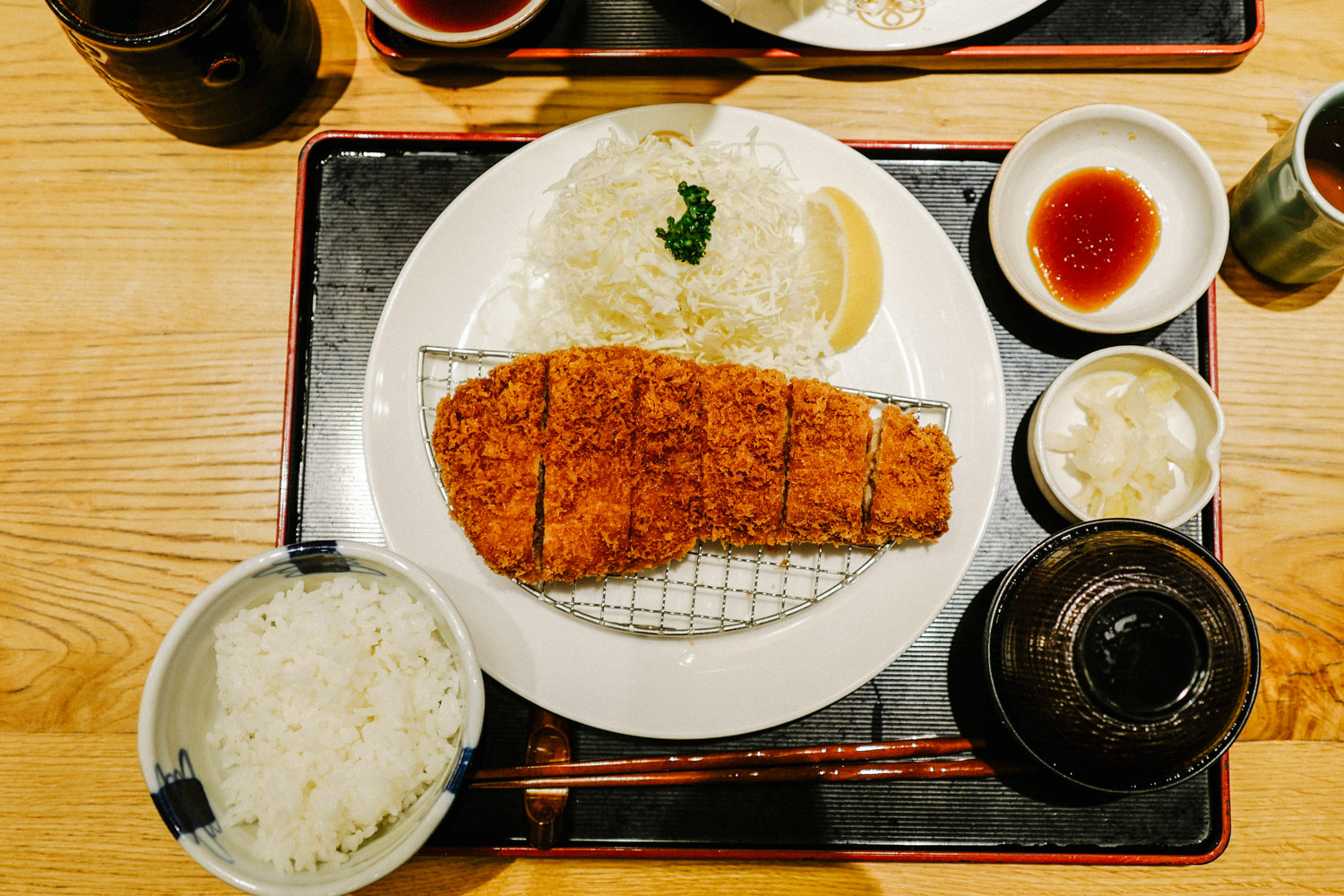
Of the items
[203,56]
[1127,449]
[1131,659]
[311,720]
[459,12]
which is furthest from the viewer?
[459,12]

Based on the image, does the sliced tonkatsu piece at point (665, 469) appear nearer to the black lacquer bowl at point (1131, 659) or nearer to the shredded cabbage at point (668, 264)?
the shredded cabbage at point (668, 264)

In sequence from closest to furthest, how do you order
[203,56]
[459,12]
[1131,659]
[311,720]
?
[1131,659]
[311,720]
[203,56]
[459,12]

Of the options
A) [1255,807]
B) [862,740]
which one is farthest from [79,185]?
[1255,807]

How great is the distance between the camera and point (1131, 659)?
5.41ft

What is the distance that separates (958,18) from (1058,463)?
4.40ft

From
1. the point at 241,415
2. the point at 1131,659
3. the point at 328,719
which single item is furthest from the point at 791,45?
the point at 328,719

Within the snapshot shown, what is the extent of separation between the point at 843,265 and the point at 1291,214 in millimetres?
1226

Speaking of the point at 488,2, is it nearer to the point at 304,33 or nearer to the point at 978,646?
the point at 304,33

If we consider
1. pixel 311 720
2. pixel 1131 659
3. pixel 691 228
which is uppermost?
pixel 691 228

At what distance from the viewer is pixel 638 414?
1990 mm

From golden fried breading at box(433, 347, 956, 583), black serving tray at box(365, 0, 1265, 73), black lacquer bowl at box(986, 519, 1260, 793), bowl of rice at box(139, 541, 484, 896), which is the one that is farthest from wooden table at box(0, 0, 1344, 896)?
golden fried breading at box(433, 347, 956, 583)

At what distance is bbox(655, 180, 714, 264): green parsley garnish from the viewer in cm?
201

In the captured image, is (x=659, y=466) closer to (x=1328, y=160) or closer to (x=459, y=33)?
(x=459, y=33)

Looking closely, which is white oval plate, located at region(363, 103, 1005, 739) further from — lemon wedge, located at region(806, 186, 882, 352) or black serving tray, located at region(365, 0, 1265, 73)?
black serving tray, located at region(365, 0, 1265, 73)
